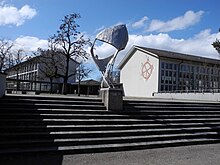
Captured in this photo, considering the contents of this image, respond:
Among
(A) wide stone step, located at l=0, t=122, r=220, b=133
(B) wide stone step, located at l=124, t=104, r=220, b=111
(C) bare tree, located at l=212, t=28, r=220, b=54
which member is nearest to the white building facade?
(C) bare tree, located at l=212, t=28, r=220, b=54

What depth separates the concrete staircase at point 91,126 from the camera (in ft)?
25.4

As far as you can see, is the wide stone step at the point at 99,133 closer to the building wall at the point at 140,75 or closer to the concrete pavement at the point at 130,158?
the concrete pavement at the point at 130,158

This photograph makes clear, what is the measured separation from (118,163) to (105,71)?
23.9 ft

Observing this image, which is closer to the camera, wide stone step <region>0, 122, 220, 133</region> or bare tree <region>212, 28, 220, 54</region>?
wide stone step <region>0, 122, 220, 133</region>

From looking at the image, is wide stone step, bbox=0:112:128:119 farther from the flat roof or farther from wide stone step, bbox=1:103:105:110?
the flat roof

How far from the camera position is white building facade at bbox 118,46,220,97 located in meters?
47.5

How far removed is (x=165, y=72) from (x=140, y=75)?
6974 millimetres

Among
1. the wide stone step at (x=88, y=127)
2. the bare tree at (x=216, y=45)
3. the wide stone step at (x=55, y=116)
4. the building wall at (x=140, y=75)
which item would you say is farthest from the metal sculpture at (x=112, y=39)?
the building wall at (x=140, y=75)

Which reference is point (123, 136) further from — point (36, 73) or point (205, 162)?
point (36, 73)

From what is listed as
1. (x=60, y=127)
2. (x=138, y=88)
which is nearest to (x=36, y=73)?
(x=138, y=88)

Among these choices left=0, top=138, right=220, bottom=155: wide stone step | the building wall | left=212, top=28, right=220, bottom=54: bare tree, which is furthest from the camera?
the building wall

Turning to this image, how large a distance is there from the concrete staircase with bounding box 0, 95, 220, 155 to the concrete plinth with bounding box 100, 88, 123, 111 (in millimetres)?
272

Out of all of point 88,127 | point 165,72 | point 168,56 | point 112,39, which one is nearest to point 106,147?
point 88,127

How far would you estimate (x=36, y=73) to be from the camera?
210 feet
